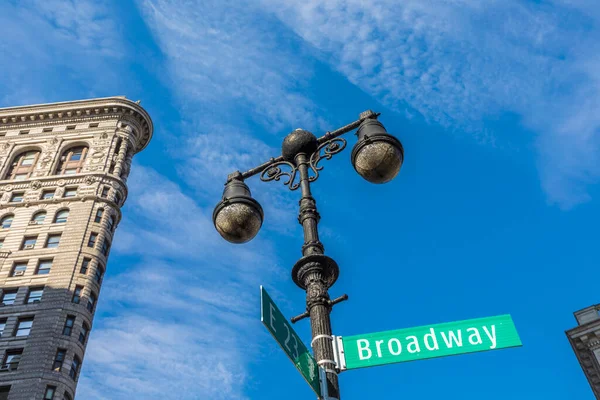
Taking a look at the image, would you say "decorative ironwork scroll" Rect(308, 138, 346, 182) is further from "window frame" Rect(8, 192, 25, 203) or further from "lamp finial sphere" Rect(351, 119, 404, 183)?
"window frame" Rect(8, 192, 25, 203)

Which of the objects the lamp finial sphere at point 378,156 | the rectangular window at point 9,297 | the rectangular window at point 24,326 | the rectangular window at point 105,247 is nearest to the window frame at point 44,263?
the rectangular window at point 9,297

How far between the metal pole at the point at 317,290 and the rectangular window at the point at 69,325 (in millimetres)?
43823

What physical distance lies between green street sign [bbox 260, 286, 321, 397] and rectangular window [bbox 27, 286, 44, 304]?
4774cm

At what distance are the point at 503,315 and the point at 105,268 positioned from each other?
51.8 metres

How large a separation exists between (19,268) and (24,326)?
674 centimetres

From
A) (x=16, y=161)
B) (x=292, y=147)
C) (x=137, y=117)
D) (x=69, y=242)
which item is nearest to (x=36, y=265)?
(x=69, y=242)

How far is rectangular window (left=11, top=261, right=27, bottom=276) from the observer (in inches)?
2006

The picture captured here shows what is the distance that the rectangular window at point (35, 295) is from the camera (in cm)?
4850

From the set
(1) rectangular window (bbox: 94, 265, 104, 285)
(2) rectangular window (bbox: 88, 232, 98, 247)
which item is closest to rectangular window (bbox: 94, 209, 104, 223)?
(2) rectangular window (bbox: 88, 232, 98, 247)

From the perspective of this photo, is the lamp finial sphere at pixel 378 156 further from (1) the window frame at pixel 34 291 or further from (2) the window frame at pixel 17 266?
(2) the window frame at pixel 17 266

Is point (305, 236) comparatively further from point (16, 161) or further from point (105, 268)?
point (16, 161)

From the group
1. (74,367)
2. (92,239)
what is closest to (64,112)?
(92,239)

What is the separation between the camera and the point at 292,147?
8.23m

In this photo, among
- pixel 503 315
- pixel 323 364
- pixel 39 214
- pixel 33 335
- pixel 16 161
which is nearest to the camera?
pixel 323 364
